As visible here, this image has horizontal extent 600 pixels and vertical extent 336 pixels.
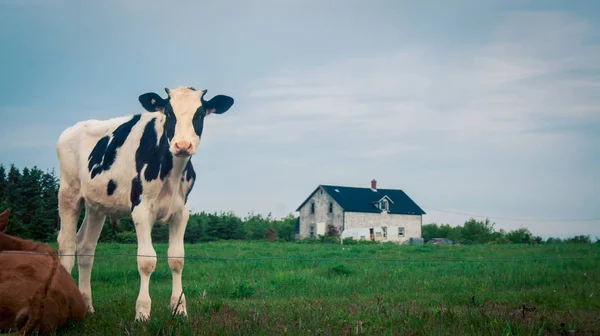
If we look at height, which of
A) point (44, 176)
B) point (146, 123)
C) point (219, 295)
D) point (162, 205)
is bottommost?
point (219, 295)

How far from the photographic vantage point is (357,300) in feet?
34.9

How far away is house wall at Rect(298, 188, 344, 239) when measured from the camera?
61750mm

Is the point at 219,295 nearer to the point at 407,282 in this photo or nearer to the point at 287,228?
the point at 407,282

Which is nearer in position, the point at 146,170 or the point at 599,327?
the point at 599,327

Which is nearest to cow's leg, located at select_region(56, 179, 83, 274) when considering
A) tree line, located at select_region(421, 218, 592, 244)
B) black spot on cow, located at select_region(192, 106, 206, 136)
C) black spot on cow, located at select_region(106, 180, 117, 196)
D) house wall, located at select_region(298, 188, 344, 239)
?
black spot on cow, located at select_region(106, 180, 117, 196)

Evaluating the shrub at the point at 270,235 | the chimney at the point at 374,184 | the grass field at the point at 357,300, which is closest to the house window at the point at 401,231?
the chimney at the point at 374,184

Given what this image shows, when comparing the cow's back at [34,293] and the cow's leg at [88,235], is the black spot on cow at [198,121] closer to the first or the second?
the cow's back at [34,293]

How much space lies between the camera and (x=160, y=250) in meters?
27.2

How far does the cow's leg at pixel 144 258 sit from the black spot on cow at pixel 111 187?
34.4 inches

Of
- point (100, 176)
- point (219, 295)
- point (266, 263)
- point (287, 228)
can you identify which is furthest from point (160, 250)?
point (287, 228)

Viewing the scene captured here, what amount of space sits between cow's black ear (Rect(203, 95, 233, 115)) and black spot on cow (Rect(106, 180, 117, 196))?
69.7 inches

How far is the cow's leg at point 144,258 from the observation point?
25.2 feet

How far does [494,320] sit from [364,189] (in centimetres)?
5957

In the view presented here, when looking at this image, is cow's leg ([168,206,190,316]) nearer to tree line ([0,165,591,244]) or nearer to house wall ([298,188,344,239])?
tree line ([0,165,591,244])
